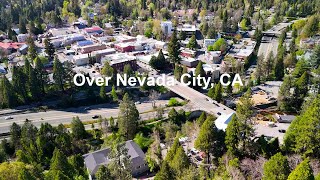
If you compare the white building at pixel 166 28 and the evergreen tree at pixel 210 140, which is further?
the white building at pixel 166 28

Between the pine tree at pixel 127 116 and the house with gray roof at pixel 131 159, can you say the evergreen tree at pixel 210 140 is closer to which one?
the house with gray roof at pixel 131 159

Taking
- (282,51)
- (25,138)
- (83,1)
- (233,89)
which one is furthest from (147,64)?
(83,1)

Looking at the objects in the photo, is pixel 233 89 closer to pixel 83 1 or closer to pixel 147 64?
pixel 147 64

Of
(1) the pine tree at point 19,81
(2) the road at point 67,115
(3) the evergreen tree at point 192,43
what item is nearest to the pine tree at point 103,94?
(2) the road at point 67,115

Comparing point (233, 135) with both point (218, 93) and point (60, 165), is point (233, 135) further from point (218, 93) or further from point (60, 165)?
point (218, 93)

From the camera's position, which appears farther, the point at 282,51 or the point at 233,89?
the point at 282,51

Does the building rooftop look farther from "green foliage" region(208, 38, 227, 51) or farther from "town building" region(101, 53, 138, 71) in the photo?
"green foliage" region(208, 38, 227, 51)
